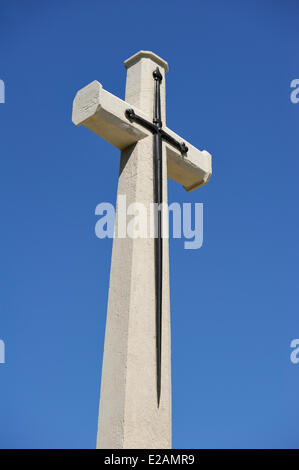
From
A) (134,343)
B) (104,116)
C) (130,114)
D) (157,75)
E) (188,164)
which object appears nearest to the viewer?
(134,343)

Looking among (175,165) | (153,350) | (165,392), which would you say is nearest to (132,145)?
(175,165)

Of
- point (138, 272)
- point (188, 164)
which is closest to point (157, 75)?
point (188, 164)

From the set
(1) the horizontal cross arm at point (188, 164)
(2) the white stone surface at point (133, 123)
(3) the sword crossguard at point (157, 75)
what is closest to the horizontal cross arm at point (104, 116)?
(2) the white stone surface at point (133, 123)

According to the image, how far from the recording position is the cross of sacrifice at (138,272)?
399 cm

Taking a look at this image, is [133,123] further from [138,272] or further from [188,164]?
[138,272]

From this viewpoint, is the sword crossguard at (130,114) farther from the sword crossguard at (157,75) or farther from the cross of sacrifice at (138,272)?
the sword crossguard at (157,75)

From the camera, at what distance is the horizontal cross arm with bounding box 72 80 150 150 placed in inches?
191

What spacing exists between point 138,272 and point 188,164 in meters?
1.84

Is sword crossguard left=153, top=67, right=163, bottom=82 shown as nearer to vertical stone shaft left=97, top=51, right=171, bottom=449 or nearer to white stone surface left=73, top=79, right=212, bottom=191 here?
white stone surface left=73, top=79, right=212, bottom=191

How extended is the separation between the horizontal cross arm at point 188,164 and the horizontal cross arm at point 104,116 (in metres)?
0.57

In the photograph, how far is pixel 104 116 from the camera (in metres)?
4.86

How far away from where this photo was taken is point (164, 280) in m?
4.75

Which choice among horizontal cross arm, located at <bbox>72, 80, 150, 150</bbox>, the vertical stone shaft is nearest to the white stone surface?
horizontal cross arm, located at <bbox>72, 80, 150, 150</bbox>
